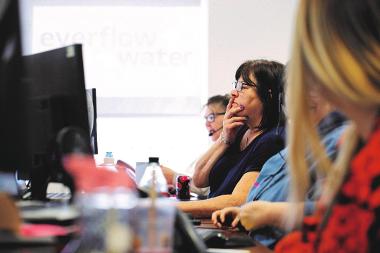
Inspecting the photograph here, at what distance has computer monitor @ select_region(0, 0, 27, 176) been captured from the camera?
1047mm

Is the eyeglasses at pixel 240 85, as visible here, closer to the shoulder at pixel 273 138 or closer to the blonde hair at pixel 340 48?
the shoulder at pixel 273 138

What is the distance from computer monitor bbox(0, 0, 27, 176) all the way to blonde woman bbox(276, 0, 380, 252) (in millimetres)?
527

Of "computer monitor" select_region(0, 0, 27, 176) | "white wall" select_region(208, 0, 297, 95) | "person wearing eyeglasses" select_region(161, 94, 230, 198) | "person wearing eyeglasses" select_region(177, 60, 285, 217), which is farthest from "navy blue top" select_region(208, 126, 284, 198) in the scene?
"white wall" select_region(208, 0, 297, 95)

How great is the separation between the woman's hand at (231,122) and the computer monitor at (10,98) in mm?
1547

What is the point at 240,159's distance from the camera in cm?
257

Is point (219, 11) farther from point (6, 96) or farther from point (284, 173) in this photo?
point (6, 96)

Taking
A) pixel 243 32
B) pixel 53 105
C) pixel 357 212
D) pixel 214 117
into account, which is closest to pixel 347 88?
pixel 357 212

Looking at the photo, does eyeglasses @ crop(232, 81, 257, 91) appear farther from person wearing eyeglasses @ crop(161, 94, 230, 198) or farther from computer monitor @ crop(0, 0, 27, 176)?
computer monitor @ crop(0, 0, 27, 176)

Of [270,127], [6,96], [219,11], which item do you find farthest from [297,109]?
[219,11]

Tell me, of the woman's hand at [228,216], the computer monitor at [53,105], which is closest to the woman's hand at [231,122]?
the woman's hand at [228,216]

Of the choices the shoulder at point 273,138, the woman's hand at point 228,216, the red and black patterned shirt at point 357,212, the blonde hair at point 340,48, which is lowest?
the woman's hand at point 228,216

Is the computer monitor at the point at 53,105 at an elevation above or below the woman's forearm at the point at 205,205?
above

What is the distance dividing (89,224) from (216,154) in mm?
1958

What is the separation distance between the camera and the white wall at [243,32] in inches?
186
